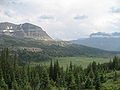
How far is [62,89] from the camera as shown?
154m

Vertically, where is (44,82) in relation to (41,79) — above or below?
below

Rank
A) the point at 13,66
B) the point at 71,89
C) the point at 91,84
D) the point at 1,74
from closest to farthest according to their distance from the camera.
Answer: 1. the point at 91,84
2. the point at 71,89
3. the point at 1,74
4. the point at 13,66

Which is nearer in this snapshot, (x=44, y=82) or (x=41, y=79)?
(x=44, y=82)

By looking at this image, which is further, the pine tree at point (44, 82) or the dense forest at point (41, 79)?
the pine tree at point (44, 82)

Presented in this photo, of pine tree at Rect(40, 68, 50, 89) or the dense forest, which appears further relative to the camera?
pine tree at Rect(40, 68, 50, 89)

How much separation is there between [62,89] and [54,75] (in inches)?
1814

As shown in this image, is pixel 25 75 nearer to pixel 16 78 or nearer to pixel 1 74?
pixel 16 78

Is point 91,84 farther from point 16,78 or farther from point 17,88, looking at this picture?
point 16,78

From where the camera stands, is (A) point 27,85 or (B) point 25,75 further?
(B) point 25,75

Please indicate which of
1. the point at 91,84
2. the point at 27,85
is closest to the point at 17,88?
the point at 27,85

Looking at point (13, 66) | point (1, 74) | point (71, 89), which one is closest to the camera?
point (71, 89)

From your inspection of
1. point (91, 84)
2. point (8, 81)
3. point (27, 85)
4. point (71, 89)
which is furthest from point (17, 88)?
point (91, 84)

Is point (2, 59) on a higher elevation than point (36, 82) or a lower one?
higher

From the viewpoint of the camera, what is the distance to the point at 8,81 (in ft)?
565
